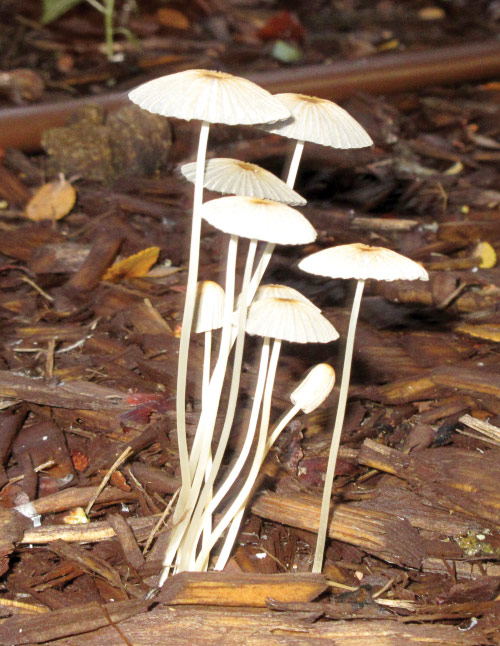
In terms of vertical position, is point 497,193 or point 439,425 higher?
point 497,193

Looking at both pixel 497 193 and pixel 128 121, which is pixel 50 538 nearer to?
pixel 128 121

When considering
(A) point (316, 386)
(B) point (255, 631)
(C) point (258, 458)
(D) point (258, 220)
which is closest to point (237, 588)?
(B) point (255, 631)

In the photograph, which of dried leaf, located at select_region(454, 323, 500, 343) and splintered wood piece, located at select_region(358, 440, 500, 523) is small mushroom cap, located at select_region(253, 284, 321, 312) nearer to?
splintered wood piece, located at select_region(358, 440, 500, 523)

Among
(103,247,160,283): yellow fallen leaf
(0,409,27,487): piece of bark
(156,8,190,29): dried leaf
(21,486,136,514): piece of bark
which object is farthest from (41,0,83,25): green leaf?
(21,486,136,514): piece of bark

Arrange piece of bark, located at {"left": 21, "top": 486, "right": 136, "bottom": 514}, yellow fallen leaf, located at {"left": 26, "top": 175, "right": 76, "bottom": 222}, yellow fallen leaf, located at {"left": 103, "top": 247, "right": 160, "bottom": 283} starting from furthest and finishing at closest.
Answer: yellow fallen leaf, located at {"left": 26, "top": 175, "right": 76, "bottom": 222}
yellow fallen leaf, located at {"left": 103, "top": 247, "right": 160, "bottom": 283}
piece of bark, located at {"left": 21, "top": 486, "right": 136, "bottom": 514}

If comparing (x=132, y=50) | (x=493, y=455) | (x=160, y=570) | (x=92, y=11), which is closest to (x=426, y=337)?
(x=493, y=455)

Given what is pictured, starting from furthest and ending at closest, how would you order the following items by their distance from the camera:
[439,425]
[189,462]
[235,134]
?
[235,134], [439,425], [189,462]
